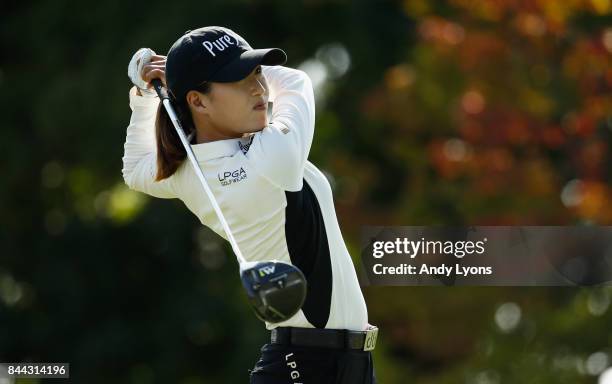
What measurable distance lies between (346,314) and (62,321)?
12080mm

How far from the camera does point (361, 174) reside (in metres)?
15.3

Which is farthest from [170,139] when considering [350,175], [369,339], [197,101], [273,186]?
[350,175]

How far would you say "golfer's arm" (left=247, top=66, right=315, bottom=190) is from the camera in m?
5.05

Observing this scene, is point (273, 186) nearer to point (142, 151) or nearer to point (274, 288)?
point (274, 288)

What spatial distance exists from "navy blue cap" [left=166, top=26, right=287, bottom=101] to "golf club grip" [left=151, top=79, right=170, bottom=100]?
15 cm

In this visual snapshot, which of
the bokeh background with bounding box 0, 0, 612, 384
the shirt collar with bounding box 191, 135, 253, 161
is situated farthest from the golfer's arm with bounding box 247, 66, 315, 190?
the bokeh background with bounding box 0, 0, 612, 384

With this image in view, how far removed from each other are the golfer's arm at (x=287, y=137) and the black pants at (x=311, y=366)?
0.57 metres

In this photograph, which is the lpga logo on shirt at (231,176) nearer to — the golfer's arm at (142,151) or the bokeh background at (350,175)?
the golfer's arm at (142,151)

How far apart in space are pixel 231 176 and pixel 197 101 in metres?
0.37

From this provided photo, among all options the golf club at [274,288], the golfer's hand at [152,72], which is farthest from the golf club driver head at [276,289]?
the golfer's hand at [152,72]

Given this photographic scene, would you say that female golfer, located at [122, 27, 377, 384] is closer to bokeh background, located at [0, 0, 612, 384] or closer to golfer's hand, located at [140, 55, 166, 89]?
golfer's hand, located at [140, 55, 166, 89]

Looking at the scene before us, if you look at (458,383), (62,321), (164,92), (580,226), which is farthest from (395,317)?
(164,92)

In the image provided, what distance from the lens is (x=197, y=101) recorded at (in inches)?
212

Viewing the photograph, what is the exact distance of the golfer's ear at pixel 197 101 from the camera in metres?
5.36
